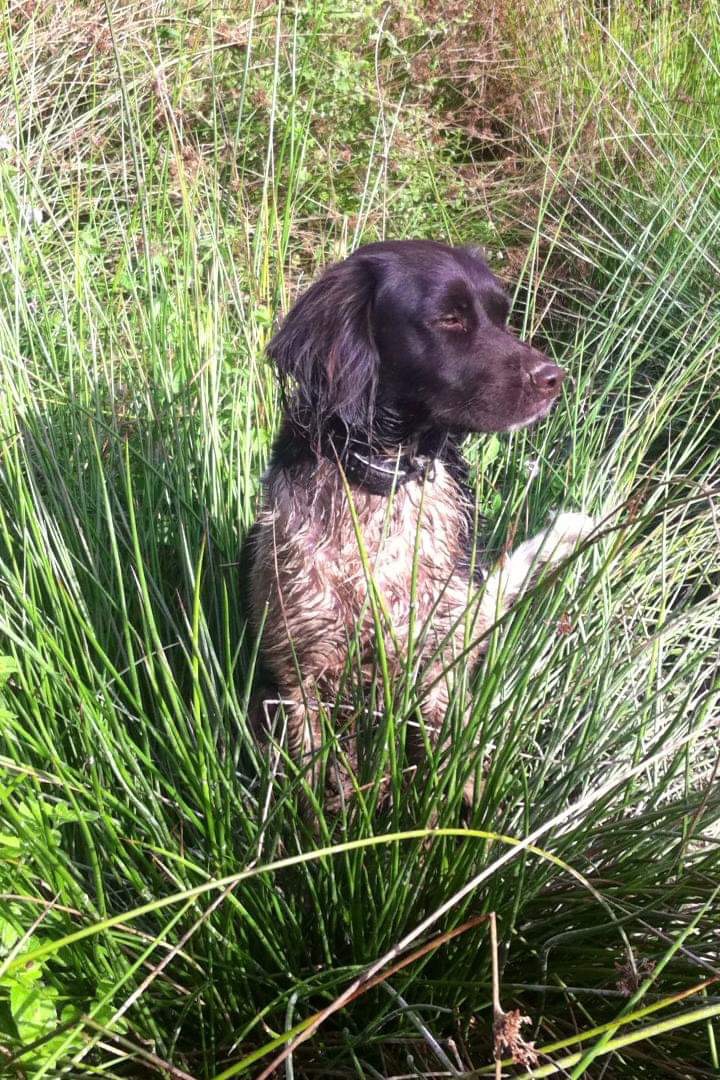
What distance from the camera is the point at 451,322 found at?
2600mm

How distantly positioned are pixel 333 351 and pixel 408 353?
18cm

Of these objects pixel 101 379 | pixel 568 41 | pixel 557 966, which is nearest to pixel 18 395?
pixel 101 379

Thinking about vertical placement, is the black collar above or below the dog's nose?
below

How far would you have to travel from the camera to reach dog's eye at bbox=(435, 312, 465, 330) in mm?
2578

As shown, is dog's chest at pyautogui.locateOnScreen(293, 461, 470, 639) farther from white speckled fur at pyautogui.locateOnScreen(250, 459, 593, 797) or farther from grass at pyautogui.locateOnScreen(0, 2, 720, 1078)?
grass at pyautogui.locateOnScreen(0, 2, 720, 1078)

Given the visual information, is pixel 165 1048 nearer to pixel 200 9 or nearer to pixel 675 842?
pixel 675 842

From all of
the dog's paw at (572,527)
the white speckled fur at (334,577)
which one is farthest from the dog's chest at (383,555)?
the dog's paw at (572,527)

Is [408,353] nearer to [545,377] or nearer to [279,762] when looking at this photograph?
[545,377]

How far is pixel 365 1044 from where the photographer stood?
175cm

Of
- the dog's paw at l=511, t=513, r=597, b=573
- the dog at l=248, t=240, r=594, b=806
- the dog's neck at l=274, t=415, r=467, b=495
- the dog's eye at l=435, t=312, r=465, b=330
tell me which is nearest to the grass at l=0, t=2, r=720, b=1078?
the dog's paw at l=511, t=513, r=597, b=573

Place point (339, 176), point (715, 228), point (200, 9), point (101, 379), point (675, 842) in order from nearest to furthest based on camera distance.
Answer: point (675, 842) < point (101, 379) < point (715, 228) < point (200, 9) < point (339, 176)

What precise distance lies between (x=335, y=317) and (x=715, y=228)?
179 cm

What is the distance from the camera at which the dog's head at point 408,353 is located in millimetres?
2496

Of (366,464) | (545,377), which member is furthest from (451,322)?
(366,464)
